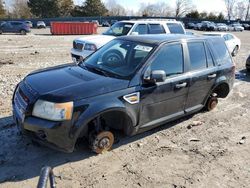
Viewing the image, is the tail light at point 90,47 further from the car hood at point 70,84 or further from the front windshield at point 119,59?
the car hood at point 70,84

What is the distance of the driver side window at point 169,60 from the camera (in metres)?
Result: 4.34

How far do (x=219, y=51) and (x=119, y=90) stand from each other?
2.86 m

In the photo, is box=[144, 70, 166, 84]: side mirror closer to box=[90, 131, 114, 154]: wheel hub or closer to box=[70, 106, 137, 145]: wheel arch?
box=[70, 106, 137, 145]: wheel arch

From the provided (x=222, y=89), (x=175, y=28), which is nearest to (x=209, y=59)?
(x=222, y=89)

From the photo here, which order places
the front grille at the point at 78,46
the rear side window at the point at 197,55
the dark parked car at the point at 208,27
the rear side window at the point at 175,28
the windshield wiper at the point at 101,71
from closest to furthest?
1. the windshield wiper at the point at 101,71
2. the rear side window at the point at 197,55
3. the front grille at the point at 78,46
4. the rear side window at the point at 175,28
5. the dark parked car at the point at 208,27

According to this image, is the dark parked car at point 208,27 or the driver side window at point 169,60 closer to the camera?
the driver side window at point 169,60

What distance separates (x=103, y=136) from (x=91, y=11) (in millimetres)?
70260

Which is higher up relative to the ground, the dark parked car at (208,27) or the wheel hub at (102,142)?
the dark parked car at (208,27)

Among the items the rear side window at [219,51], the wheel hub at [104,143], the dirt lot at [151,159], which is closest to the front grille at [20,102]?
the dirt lot at [151,159]

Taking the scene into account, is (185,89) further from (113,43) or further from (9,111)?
(9,111)

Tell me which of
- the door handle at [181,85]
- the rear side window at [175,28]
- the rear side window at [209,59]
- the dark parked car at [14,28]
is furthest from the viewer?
the dark parked car at [14,28]

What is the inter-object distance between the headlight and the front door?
121 centimetres

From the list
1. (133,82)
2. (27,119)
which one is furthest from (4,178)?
(133,82)

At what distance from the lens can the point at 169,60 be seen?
4.53 metres
